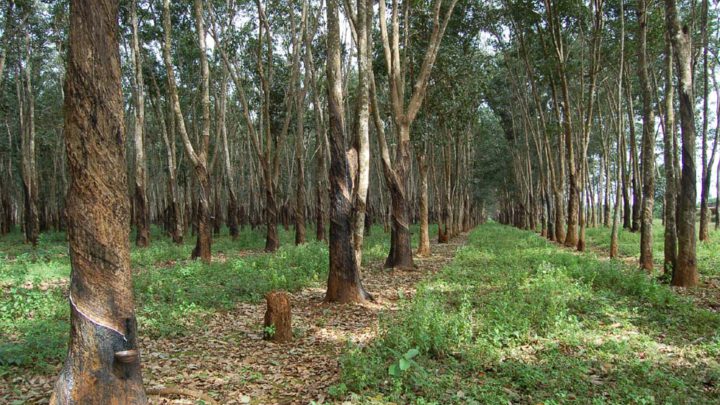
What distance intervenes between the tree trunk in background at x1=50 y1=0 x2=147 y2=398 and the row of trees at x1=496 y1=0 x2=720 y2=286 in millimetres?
9114

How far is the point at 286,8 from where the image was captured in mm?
18297

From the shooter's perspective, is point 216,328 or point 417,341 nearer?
point 417,341

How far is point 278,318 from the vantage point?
20.7ft

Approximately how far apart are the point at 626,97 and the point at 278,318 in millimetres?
18640

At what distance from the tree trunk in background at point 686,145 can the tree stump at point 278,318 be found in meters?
7.29

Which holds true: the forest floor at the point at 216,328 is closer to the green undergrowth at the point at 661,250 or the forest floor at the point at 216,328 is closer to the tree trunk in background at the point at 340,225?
the tree trunk in background at the point at 340,225

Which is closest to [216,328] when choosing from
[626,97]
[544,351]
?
[544,351]

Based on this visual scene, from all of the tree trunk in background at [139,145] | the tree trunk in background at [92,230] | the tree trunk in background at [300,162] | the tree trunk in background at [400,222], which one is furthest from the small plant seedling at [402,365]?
the tree trunk in background at [139,145]

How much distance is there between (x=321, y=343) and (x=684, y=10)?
66.4 ft

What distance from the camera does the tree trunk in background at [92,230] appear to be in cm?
349

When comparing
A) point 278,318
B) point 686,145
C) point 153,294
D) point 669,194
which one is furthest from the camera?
point 669,194

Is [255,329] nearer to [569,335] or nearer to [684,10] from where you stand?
[569,335]

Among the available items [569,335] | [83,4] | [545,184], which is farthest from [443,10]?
[83,4]

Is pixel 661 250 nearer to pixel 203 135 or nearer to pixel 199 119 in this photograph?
pixel 203 135
